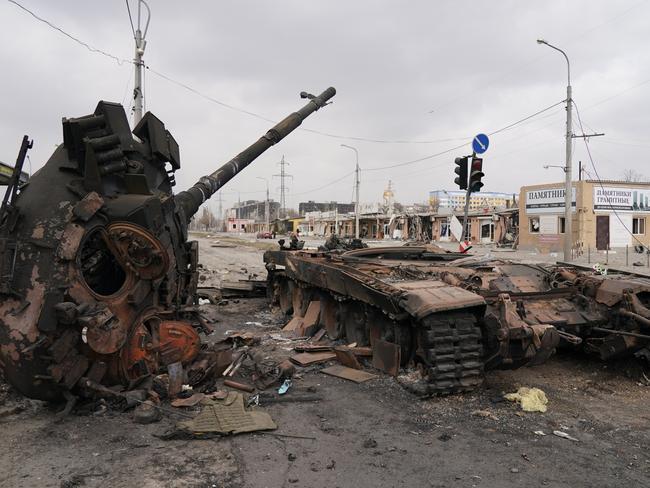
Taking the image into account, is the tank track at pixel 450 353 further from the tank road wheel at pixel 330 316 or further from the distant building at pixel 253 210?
the distant building at pixel 253 210

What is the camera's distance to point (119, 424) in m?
4.74

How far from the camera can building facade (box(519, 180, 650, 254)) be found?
30.0 metres

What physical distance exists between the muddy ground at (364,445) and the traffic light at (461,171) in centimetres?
604

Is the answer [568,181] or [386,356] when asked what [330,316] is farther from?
[568,181]

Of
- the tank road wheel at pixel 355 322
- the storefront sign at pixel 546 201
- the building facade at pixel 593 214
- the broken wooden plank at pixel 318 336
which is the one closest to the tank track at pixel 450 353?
the tank road wheel at pixel 355 322

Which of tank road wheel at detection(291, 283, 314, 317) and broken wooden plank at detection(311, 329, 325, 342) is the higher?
tank road wheel at detection(291, 283, 314, 317)

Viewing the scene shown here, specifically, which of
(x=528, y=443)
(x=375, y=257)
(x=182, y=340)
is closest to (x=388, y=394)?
(x=528, y=443)

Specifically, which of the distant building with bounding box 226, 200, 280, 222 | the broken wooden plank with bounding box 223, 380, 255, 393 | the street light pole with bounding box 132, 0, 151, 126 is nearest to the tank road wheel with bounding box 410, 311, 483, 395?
the broken wooden plank with bounding box 223, 380, 255, 393

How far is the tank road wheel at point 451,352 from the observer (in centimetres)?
529

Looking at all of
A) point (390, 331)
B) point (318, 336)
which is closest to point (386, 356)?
point (390, 331)

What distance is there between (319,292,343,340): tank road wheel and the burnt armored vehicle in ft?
9.42

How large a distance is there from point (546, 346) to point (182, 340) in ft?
12.0

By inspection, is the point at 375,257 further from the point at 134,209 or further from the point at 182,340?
the point at 134,209

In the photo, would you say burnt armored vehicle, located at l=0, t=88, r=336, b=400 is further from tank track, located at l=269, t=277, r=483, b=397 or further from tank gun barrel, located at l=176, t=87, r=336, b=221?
tank track, located at l=269, t=277, r=483, b=397
